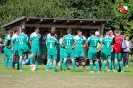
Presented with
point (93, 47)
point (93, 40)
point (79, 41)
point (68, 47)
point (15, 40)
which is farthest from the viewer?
point (79, 41)

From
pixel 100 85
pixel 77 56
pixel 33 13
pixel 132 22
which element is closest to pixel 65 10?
pixel 33 13

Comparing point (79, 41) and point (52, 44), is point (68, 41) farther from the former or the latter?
point (79, 41)

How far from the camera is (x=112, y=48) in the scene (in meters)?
23.0

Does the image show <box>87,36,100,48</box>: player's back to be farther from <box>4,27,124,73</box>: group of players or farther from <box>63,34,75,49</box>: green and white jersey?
<box>63,34,75,49</box>: green and white jersey

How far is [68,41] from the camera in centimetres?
2273

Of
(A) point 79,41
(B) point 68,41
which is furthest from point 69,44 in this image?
(A) point 79,41

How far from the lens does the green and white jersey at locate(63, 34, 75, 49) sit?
22700 millimetres

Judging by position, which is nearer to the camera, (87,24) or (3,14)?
(87,24)

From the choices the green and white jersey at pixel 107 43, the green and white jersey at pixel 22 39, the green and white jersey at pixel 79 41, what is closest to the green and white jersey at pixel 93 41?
the green and white jersey at pixel 107 43

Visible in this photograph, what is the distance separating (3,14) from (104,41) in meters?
36.4

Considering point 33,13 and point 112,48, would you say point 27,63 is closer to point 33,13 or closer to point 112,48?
point 112,48

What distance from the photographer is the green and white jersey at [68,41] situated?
22.7 m

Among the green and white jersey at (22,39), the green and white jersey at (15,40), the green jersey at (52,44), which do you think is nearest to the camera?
the green jersey at (52,44)

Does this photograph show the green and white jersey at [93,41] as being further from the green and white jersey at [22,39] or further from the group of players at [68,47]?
the green and white jersey at [22,39]
